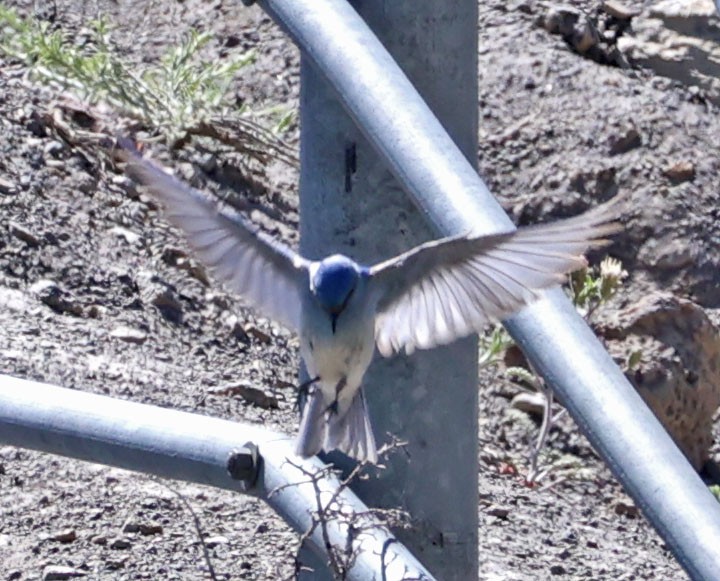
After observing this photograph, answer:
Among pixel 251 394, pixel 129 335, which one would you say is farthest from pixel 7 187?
pixel 251 394

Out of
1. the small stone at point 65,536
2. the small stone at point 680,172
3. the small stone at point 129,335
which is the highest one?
the small stone at point 680,172

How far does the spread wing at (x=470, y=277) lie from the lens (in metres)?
2.23

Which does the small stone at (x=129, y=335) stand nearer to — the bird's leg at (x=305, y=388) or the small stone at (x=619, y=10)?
the bird's leg at (x=305, y=388)

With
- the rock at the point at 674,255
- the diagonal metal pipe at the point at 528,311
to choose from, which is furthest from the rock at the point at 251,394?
the diagonal metal pipe at the point at 528,311

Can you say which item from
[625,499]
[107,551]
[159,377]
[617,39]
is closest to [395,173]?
[107,551]

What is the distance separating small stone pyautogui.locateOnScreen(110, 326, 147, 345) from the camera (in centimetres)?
404

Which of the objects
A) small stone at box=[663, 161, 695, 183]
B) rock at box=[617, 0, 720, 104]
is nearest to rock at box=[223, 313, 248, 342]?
small stone at box=[663, 161, 695, 183]

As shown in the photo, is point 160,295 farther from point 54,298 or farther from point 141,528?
point 141,528

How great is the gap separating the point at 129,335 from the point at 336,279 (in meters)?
1.66

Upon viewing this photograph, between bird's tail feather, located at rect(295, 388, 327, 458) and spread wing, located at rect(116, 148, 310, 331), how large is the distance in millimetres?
191

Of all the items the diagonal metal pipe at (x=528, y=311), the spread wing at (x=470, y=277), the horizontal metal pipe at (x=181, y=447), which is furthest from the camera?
the spread wing at (x=470, y=277)

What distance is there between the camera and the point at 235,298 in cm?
442

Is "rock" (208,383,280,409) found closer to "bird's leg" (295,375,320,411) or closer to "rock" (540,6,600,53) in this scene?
"bird's leg" (295,375,320,411)

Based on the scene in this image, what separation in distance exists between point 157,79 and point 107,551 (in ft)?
7.51
